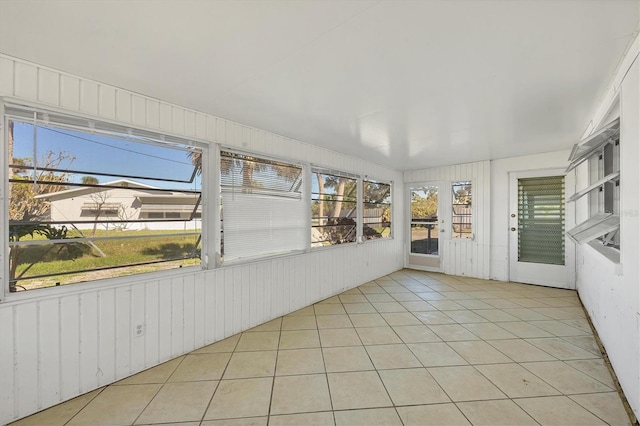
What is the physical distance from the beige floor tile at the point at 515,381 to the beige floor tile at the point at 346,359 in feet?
3.22

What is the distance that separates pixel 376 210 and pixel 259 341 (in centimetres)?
355

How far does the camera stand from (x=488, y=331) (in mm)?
2971

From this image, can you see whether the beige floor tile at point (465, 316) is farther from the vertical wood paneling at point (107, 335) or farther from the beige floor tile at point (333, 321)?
the vertical wood paneling at point (107, 335)

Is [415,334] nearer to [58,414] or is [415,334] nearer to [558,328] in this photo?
[558,328]

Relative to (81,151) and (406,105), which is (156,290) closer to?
(81,151)

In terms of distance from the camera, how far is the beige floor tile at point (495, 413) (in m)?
1.69

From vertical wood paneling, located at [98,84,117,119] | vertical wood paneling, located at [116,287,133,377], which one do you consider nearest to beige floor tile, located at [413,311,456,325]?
vertical wood paneling, located at [116,287,133,377]

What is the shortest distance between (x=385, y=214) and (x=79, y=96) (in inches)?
199

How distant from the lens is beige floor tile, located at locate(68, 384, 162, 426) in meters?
1.73

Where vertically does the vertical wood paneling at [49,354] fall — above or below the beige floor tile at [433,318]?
above

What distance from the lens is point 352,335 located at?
292 centimetres

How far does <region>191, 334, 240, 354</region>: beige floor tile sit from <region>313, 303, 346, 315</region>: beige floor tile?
1.19 m

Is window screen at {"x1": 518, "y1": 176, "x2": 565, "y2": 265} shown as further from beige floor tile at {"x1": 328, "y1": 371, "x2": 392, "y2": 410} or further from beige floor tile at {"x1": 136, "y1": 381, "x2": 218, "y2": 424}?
beige floor tile at {"x1": 136, "y1": 381, "x2": 218, "y2": 424}

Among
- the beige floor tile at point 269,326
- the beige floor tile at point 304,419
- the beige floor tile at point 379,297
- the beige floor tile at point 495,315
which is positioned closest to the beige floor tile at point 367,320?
the beige floor tile at point 379,297
